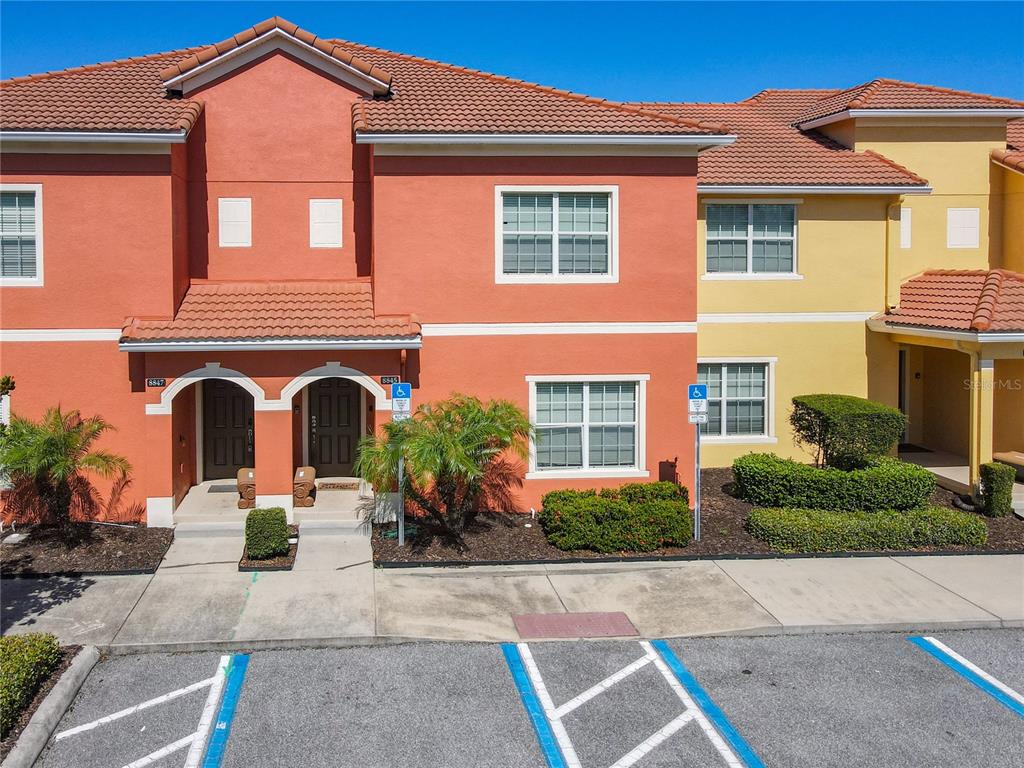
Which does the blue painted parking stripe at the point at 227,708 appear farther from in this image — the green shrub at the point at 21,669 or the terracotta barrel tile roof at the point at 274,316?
the terracotta barrel tile roof at the point at 274,316

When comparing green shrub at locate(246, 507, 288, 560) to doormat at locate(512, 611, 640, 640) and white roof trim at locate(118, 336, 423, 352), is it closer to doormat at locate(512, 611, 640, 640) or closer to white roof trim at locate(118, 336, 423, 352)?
white roof trim at locate(118, 336, 423, 352)

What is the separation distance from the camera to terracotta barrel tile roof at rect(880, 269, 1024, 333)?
15367 mm

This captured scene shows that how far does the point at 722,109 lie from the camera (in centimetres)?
2197

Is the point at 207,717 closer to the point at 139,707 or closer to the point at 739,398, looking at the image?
the point at 139,707

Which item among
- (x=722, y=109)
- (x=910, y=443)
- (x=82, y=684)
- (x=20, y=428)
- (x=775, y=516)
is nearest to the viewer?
(x=82, y=684)

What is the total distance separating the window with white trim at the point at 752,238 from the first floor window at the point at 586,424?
15.6 feet

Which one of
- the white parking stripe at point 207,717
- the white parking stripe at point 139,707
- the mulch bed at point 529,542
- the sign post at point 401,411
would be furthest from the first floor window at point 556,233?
the white parking stripe at point 139,707

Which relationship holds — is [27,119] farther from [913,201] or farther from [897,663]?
[913,201]

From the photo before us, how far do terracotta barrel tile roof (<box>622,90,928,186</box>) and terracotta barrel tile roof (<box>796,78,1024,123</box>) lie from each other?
82 centimetres

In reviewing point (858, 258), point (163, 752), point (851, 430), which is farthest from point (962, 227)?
point (163, 752)

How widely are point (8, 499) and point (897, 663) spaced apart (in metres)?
12.5

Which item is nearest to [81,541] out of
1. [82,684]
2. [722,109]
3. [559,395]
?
[82,684]

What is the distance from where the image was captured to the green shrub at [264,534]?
12.5m

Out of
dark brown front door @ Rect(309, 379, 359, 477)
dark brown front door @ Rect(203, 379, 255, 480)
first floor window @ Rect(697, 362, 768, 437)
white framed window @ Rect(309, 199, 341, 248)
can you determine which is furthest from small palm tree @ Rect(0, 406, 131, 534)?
first floor window @ Rect(697, 362, 768, 437)
